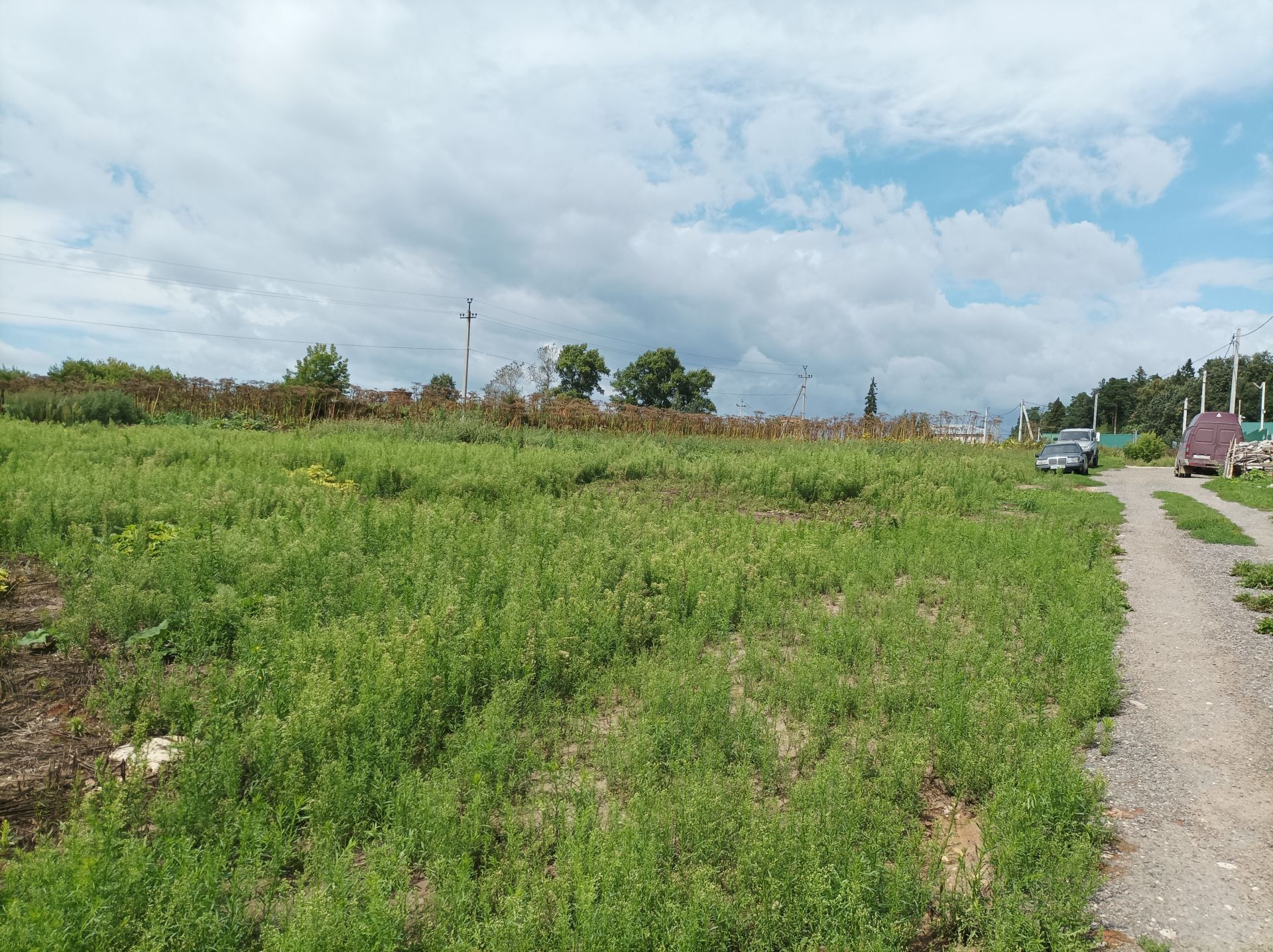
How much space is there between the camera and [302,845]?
412 centimetres

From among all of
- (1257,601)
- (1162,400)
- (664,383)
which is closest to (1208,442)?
(1257,601)

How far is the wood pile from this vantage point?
23.4 m

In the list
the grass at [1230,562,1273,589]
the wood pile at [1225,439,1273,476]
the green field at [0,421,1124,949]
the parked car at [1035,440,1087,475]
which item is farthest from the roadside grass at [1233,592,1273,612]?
the parked car at [1035,440,1087,475]

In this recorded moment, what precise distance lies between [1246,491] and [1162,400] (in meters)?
86.8

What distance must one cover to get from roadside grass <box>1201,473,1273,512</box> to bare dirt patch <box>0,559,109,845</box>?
21.3m

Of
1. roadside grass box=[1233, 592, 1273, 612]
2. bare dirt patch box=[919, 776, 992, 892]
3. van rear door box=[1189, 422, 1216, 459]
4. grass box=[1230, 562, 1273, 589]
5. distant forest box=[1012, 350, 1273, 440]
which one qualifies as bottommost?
bare dirt patch box=[919, 776, 992, 892]

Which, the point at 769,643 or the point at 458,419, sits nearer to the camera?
the point at 769,643

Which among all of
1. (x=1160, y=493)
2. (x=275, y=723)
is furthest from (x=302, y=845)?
(x=1160, y=493)

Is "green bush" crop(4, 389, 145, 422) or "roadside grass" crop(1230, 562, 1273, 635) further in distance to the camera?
"green bush" crop(4, 389, 145, 422)

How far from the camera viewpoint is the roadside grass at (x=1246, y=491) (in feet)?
55.8

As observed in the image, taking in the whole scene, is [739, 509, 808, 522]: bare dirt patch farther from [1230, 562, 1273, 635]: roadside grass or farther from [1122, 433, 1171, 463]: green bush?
[1122, 433, 1171, 463]: green bush

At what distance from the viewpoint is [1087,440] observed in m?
36.5

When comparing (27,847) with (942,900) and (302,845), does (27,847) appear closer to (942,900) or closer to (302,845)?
(302,845)

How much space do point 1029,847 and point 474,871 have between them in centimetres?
308
